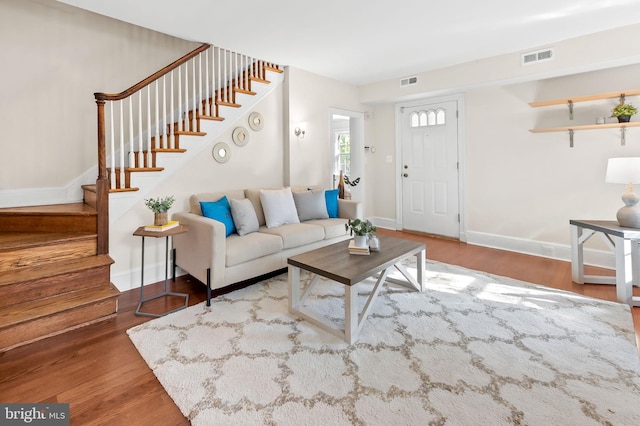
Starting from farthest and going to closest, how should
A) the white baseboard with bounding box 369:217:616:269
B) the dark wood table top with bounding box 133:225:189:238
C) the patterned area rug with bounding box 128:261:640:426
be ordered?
1. the white baseboard with bounding box 369:217:616:269
2. the dark wood table top with bounding box 133:225:189:238
3. the patterned area rug with bounding box 128:261:640:426

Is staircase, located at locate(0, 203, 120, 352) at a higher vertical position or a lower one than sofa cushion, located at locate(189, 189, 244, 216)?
lower

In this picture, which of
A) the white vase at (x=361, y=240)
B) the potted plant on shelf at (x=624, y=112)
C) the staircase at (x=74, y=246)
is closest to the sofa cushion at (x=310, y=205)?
the staircase at (x=74, y=246)

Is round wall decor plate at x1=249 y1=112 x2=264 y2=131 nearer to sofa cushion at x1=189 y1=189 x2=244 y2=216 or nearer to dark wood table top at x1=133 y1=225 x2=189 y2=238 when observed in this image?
sofa cushion at x1=189 y1=189 x2=244 y2=216

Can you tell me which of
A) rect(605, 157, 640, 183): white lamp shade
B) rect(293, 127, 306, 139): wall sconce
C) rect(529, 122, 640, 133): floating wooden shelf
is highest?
rect(293, 127, 306, 139): wall sconce

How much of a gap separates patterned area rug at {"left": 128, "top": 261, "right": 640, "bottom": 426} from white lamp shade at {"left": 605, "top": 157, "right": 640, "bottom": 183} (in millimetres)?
1101

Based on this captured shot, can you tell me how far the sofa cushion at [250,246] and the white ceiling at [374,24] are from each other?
204 centimetres

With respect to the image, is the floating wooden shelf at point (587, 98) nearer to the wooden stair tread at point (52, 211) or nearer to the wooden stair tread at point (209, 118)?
the wooden stair tread at point (209, 118)

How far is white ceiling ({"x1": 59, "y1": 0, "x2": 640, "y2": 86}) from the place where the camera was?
2.67 meters

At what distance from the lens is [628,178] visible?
9.08ft

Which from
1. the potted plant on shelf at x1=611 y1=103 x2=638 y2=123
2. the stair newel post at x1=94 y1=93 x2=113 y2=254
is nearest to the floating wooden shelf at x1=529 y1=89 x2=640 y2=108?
the potted plant on shelf at x1=611 y1=103 x2=638 y2=123

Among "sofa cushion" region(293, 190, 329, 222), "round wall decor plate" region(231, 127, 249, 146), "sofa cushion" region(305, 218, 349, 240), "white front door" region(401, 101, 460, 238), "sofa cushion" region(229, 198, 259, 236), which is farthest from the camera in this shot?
"white front door" region(401, 101, 460, 238)

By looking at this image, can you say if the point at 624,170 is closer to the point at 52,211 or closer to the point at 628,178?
the point at 628,178

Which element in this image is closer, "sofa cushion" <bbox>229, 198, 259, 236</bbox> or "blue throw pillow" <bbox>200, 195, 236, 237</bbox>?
"blue throw pillow" <bbox>200, 195, 236, 237</bbox>

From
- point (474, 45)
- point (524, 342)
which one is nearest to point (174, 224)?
point (524, 342)
